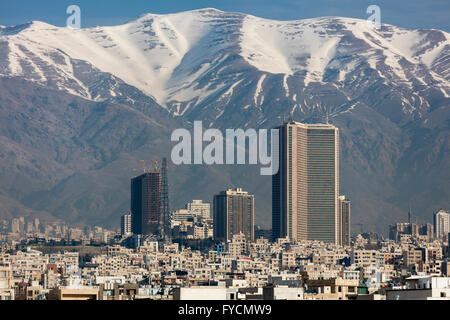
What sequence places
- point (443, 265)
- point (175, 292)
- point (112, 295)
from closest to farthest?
point (175, 292)
point (112, 295)
point (443, 265)

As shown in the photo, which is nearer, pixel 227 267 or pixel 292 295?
pixel 292 295

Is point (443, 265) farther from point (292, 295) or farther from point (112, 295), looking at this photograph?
point (292, 295)
